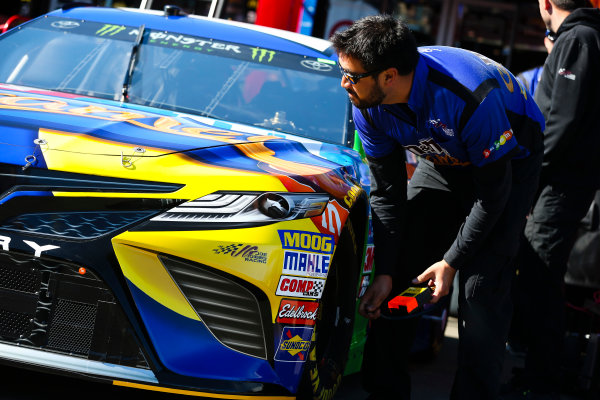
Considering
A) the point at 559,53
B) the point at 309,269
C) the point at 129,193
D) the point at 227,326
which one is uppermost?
the point at 559,53

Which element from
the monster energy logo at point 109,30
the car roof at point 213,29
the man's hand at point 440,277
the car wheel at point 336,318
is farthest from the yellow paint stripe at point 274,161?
the monster energy logo at point 109,30

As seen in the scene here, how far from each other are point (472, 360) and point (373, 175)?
2.75 ft

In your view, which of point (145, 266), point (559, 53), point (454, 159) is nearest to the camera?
point (145, 266)

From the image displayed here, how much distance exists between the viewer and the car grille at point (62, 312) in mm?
2627

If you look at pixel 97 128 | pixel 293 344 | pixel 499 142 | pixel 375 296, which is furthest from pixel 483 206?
pixel 97 128

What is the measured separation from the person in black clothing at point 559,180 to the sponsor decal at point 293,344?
167 centimetres

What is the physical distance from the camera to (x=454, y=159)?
315 cm

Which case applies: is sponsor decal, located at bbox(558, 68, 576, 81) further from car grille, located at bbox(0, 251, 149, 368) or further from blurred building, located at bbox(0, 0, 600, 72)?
blurred building, located at bbox(0, 0, 600, 72)

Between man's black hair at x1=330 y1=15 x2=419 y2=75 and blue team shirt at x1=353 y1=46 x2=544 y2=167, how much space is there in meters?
0.10

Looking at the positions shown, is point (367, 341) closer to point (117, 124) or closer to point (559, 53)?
point (117, 124)

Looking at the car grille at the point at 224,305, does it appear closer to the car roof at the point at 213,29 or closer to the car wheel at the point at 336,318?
the car wheel at the point at 336,318

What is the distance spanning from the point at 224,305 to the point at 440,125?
1023 mm

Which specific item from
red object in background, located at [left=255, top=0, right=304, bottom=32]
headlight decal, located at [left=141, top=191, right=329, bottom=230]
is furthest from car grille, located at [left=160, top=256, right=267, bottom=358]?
red object in background, located at [left=255, top=0, right=304, bottom=32]

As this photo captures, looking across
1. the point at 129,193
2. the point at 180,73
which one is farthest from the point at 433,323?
the point at 129,193
